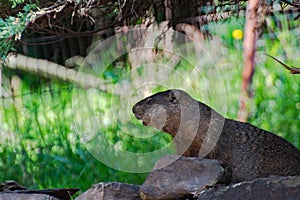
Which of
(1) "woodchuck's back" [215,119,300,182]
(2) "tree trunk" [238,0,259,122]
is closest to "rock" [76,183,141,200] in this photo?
(1) "woodchuck's back" [215,119,300,182]

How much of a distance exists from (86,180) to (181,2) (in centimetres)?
138

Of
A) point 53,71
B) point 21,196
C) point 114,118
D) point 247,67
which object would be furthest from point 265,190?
point 53,71

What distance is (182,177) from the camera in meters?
3.71

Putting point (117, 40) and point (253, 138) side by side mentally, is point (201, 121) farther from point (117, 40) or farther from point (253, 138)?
point (117, 40)

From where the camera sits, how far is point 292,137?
528cm

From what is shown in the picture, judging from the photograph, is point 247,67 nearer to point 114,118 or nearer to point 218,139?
point 114,118

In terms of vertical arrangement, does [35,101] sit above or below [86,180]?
above

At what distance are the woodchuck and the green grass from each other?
1059 millimetres

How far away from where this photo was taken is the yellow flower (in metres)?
5.85

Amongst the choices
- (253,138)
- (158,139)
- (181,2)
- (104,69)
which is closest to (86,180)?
(158,139)

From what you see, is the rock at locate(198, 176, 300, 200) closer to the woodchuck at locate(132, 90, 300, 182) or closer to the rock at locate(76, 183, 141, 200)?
the woodchuck at locate(132, 90, 300, 182)

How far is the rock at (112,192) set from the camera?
150 inches

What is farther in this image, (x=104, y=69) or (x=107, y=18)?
(x=104, y=69)

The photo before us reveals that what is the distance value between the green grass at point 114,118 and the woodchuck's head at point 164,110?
1046 mm
